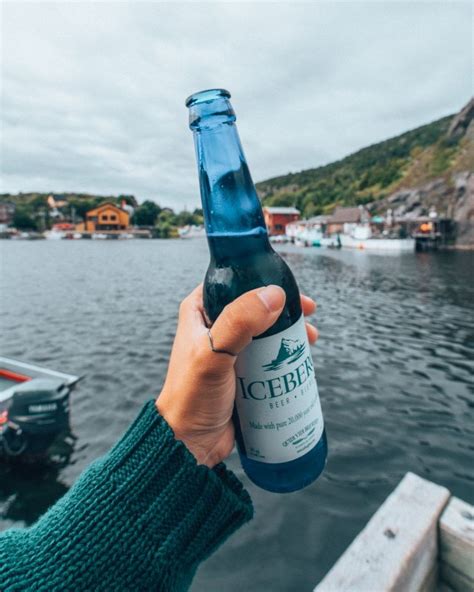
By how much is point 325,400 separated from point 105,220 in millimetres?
129475

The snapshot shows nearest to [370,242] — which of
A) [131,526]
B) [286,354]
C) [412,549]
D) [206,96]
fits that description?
[412,549]

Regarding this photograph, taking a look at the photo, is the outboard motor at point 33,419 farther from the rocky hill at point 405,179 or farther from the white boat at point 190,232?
the white boat at point 190,232

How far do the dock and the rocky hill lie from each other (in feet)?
187

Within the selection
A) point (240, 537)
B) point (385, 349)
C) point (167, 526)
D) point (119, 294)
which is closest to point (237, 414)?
point (167, 526)

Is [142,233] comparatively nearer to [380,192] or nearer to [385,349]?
[380,192]

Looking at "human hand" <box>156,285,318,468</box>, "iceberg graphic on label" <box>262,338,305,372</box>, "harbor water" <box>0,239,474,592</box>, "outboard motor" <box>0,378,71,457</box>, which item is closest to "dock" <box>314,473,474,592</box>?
"human hand" <box>156,285,318,468</box>

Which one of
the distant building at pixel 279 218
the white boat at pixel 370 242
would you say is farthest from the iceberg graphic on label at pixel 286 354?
the distant building at pixel 279 218

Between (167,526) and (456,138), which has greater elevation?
(456,138)

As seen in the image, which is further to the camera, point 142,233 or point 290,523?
point 142,233

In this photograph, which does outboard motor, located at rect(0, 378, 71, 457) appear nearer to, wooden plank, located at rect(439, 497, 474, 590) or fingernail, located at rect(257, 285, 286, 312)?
wooden plank, located at rect(439, 497, 474, 590)

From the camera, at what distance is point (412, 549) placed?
8.12 ft

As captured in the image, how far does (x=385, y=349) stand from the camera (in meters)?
11.8

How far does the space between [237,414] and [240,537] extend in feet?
13.5

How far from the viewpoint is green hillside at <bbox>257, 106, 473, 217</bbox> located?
251ft
